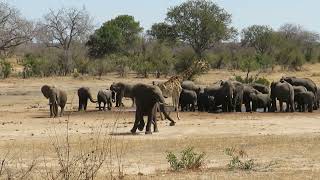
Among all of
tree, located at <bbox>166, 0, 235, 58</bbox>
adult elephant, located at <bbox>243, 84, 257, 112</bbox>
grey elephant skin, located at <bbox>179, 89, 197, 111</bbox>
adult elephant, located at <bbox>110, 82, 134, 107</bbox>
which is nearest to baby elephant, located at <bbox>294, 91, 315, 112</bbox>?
adult elephant, located at <bbox>243, 84, 257, 112</bbox>

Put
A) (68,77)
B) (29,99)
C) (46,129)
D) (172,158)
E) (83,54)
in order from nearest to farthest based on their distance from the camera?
(172,158), (46,129), (29,99), (68,77), (83,54)

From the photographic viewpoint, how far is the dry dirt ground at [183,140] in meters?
13.7

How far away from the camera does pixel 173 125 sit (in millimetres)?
24625

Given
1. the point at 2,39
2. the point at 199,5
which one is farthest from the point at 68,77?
the point at 199,5

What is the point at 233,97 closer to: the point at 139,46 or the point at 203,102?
the point at 203,102

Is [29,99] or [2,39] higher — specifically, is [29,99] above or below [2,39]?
below

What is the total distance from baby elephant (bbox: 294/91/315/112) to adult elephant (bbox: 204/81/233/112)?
3262 millimetres

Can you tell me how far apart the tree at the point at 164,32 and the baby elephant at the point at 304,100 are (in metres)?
45.9

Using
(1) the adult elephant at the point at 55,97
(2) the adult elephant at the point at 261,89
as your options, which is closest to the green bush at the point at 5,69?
(1) the adult elephant at the point at 55,97

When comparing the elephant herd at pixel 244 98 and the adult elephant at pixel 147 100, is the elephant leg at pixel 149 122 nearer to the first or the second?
the adult elephant at pixel 147 100

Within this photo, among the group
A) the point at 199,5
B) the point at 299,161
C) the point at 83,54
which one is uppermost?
the point at 199,5

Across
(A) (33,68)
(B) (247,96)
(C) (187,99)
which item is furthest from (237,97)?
(A) (33,68)

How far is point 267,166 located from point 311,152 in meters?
2.87

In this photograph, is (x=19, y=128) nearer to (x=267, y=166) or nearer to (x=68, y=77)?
(x=267, y=166)
